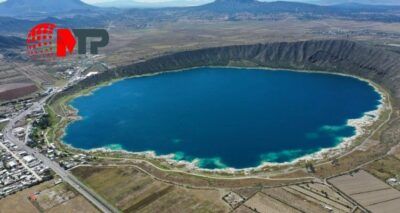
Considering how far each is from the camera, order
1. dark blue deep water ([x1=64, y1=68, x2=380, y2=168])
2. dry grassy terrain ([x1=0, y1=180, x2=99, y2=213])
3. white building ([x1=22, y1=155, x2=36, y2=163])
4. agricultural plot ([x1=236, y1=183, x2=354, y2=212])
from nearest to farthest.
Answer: agricultural plot ([x1=236, y1=183, x2=354, y2=212]) → dry grassy terrain ([x1=0, y1=180, x2=99, y2=213]) → white building ([x1=22, y1=155, x2=36, y2=163]) → dark blue deep water ([x1=64, y1=68, x2=380, y2=168])

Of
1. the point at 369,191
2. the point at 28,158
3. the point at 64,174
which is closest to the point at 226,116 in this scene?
the point at 64,174

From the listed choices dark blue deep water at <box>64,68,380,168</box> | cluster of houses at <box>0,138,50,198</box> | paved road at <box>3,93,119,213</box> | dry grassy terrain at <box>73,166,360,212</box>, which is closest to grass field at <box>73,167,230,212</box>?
dry grassy terrain at <box>73,166,360,212</box>

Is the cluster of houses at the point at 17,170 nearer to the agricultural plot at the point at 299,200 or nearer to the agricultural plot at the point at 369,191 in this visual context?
the agricultural plot at the point at 299,200

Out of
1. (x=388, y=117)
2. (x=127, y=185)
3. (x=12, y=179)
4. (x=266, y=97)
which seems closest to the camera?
(x=127, y=185)

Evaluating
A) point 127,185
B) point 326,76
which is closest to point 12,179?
point 127,185

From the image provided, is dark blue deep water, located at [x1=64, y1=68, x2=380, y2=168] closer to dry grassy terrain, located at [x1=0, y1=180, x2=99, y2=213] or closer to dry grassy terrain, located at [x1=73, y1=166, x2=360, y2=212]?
dry grassy terrain, located at [x1=73, y1=166, x2=360, y2=212]

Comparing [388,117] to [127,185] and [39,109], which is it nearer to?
[127,185]

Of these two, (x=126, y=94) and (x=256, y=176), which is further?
(x=126, y=94)
